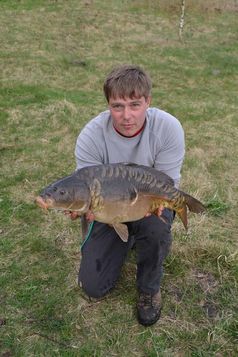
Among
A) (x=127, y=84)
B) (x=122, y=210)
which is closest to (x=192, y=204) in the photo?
(x=122, y=210)

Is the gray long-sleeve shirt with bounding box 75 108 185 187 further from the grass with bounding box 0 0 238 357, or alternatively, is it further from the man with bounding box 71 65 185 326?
the grass with bounding box 0 0 238 357

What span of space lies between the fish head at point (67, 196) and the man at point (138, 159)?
2.25 feet

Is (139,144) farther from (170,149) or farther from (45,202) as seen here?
(45,202)

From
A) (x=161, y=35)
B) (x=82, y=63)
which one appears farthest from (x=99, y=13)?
(x=82, y=63)

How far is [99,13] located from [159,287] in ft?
39.9

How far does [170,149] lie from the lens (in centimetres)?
341

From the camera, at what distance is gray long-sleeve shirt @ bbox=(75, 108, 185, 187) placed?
3.38m

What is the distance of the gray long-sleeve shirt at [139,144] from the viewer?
338 centimetres

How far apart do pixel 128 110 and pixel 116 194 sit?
63 centimetres

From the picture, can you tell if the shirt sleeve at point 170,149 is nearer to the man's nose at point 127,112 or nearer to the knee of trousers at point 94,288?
the man's nose at point 127,112

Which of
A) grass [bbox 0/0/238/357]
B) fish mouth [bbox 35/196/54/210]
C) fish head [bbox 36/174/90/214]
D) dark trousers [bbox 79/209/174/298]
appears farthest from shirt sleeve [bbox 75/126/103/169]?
grass [bbox 0/0/238/357]

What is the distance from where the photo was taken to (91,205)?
2799mm

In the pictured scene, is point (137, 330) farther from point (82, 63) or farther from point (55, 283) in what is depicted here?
point (82, 63)

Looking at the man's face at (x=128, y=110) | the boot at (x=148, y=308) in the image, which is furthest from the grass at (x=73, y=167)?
the man's face at (x=128, y=110)
